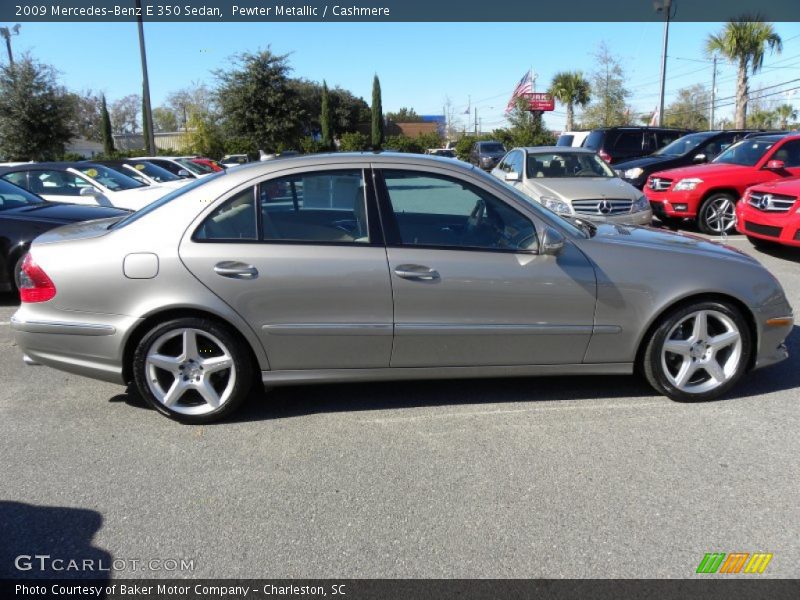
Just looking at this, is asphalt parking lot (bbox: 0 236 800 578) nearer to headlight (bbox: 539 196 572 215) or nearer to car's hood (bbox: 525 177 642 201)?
headlight (bbox: 539 196 572 215)

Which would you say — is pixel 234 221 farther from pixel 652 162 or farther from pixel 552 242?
pixel 652 162

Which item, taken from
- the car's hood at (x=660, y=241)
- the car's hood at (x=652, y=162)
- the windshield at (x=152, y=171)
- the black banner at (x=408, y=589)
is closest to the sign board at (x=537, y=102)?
the car's hood at (x=652, y=162)

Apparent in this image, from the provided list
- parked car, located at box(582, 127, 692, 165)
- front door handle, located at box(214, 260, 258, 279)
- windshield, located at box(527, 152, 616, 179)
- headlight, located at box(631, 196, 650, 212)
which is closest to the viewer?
front door handle, located at box(214, 260, 258, 279)

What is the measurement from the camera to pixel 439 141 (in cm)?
5509

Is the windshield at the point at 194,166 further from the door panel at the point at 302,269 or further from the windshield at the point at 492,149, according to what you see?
the door panel at the point at 302,269

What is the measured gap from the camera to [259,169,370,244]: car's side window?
3660 mm

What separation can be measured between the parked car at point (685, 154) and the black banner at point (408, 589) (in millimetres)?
10622

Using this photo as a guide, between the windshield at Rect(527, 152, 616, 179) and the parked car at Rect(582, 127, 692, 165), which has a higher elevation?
the parked car at Rect(582, 127, 692, 165)

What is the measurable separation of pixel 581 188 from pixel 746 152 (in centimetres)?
369

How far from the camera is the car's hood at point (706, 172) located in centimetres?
1007

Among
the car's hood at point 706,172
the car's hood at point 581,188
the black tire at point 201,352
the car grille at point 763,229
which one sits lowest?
the black tire at point 201,352

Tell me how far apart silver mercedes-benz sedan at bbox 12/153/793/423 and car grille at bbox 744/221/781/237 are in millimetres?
4823

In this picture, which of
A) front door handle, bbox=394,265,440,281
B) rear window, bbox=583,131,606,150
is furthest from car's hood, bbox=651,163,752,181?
front door handle, bbox=394,265,440,281

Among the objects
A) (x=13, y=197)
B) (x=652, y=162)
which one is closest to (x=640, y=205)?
(x=652, y=162)
